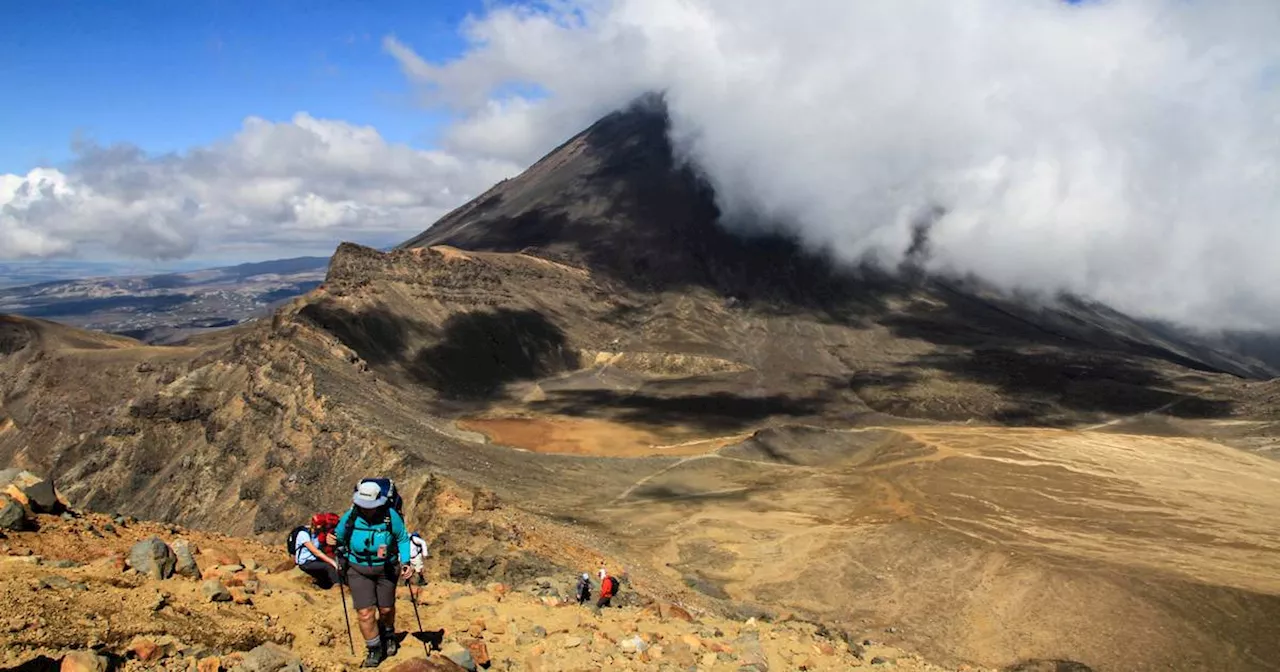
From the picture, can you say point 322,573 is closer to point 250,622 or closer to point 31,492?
point 250,622

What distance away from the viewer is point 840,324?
11581 centimetres

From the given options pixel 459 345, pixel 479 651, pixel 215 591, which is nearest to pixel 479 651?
pixel 479 651

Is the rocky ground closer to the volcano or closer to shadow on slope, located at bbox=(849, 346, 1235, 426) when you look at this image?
the volcano

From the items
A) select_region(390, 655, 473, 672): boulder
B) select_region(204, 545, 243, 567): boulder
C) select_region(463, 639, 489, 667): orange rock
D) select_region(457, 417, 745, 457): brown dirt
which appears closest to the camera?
select_region(390, 655, 473, 672): boulder

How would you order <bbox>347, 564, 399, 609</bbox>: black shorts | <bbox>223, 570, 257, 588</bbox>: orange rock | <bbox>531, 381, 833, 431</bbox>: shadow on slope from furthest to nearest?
<bbox>531, 381, 833, 431</bbox>: shadow on slope
<bbox>223, 570, 257, 588</bbox>: orange rock
<bbox>347, 564, 399, 609</bbox>: black shorts

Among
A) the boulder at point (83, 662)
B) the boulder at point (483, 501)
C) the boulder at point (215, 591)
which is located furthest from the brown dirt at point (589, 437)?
the boulder at point (83, 662)

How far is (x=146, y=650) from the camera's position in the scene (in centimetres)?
629

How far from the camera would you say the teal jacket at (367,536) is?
775 cm

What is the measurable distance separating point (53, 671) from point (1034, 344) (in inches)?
4634

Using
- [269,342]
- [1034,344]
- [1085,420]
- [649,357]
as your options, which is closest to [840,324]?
[1034,344]

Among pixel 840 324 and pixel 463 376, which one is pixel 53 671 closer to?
pixel 463 376

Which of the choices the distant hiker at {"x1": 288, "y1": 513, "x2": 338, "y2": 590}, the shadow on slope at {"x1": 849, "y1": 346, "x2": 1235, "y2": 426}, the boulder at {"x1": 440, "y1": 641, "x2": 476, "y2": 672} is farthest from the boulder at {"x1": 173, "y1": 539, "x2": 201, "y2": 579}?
the shadow on slope at {"x1": 849, "y1": 346, "x2": 1235, "y2": 426}

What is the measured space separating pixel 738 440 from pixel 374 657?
5878 cm

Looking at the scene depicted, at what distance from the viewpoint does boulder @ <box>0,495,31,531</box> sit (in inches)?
359
